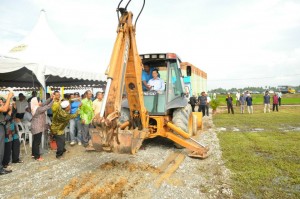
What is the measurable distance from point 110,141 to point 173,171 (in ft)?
5.55

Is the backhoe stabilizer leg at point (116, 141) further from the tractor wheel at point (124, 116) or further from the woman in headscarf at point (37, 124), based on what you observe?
the woman in headscarf at point (37, 124)

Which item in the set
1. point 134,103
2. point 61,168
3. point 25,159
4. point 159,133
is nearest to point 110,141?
point 134,103

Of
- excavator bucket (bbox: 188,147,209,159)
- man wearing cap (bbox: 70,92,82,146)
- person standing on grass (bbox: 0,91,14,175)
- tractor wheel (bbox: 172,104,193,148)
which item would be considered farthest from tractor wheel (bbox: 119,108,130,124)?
person standing on grass (bbox: 0,91,14,175)

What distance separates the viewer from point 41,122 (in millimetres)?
6848

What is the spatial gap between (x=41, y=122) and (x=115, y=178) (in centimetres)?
303

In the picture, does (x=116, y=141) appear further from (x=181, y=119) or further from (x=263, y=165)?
(x=263, y=165)

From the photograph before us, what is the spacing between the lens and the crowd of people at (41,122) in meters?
5.87

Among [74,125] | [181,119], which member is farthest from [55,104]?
[181,119]

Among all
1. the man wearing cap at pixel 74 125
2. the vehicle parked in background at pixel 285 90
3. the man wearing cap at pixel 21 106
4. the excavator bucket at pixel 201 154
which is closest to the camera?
the excavator bucket at pixel 201 154

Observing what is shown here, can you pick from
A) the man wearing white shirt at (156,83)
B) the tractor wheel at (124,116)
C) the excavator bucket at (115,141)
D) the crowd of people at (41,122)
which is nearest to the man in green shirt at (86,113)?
the crowd of people at (41,122)

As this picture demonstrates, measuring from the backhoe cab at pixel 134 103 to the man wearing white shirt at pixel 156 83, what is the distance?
114 millimetres

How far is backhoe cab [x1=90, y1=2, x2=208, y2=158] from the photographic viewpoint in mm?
4336

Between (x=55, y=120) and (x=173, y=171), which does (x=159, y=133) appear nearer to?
(x=173, y=171)

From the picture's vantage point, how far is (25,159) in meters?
6.75
